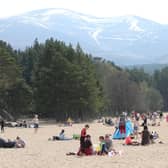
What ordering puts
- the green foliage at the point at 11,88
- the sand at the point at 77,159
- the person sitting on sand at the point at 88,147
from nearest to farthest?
the sand at the point at 77,159 < the person sitting on sand at the point at 88,147 < the green foliage at the point at 11,88

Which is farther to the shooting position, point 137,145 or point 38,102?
point 38,102

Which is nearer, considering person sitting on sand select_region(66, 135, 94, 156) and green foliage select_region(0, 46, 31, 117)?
person sitting on sand select_region(66, 135, 94, 156)

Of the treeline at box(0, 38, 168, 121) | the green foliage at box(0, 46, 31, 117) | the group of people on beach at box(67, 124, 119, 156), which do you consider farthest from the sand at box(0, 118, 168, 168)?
the green foliage at box(0, 46, 31, 117)

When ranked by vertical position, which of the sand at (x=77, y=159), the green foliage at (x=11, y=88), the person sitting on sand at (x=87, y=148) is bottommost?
the sand at (x=77, y=159)

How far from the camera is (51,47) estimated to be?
72.8m

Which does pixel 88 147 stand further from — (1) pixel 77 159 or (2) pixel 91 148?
(1) pixel 77 159

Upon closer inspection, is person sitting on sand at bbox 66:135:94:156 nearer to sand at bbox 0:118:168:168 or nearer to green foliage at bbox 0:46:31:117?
sand at bbox 0:118:168:168

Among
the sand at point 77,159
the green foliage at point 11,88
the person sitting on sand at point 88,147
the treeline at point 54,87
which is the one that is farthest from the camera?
the green foliage at point 11,88

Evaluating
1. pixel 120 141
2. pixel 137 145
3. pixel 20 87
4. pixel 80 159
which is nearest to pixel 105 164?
pixel 80 159

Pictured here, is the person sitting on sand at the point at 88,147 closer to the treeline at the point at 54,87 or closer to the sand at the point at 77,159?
the sand at the point at 77,159

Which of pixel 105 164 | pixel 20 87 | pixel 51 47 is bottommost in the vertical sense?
pixel 105 164

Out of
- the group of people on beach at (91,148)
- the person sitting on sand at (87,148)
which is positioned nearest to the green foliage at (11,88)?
the group of people on beach at (91,148)

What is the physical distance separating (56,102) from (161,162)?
163 ft

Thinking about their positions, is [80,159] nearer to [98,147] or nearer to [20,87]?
[98,147]
